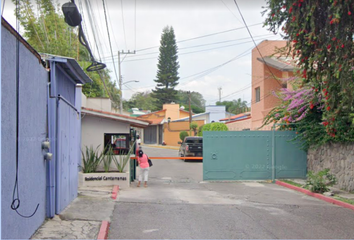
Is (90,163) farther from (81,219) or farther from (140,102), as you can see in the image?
(140,102)

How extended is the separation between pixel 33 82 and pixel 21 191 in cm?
199

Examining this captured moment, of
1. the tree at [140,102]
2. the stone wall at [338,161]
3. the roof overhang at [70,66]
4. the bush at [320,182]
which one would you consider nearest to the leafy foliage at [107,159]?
the roof overhang at [70,66]

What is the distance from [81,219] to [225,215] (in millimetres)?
3357

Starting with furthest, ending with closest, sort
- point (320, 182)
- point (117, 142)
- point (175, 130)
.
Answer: point (175, 130) → point (117, 142) → point (320, 182)

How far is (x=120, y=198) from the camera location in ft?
37.6

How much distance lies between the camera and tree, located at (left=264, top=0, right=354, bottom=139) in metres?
8.17

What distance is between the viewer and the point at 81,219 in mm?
8062

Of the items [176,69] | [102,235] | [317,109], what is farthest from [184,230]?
[176,69]

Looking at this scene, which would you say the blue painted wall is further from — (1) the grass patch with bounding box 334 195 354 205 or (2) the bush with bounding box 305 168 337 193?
(2) the bush with bounding box 305 168 337 193

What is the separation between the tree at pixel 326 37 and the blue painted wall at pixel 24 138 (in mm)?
5535

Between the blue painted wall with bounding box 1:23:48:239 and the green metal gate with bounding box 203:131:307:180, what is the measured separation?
385 inches

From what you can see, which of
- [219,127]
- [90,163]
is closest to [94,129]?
[90,163]

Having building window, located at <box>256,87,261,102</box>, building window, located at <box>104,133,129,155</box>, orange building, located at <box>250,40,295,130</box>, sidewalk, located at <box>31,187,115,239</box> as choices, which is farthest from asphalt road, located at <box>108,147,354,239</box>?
building window, located at <box>256,87,261,102</box>

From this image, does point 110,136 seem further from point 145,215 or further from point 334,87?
point 334,87
